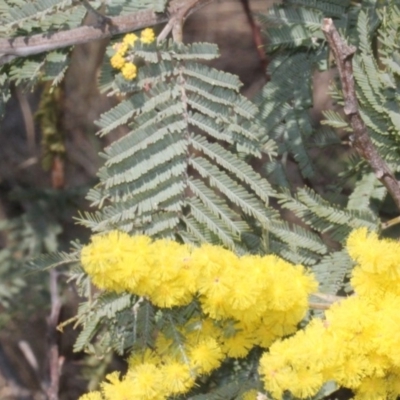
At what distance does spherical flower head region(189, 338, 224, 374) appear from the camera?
1.19 m

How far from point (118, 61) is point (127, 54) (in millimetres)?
32

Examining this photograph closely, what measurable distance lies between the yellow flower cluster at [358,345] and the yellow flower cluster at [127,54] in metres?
0.54

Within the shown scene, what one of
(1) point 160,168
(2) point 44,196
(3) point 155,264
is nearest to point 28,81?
(1) point 160,168

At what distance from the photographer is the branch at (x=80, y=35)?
1389mm

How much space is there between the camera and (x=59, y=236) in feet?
7.88

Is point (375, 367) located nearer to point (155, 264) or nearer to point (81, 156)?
point (155, 264)

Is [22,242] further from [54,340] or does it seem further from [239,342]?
[239,342]

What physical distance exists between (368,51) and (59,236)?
1358mm

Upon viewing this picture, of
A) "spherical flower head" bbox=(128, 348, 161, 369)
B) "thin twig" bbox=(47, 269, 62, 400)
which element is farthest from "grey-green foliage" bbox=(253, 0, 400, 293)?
"thin twig" bbox=(47, 269, 62, 400)

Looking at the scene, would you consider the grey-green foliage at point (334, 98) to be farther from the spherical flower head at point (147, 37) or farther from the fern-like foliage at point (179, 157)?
the spherical flower head at point (147, 37)

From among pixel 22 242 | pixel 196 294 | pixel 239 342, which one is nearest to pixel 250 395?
pixel 239 342

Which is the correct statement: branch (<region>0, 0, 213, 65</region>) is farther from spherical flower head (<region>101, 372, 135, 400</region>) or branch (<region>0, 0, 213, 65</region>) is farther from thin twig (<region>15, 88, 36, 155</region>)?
thin twig (<region>15, 88, 36, 155</region>)

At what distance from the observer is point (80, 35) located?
1403mm

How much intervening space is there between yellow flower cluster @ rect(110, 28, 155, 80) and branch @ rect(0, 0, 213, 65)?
48 mm
